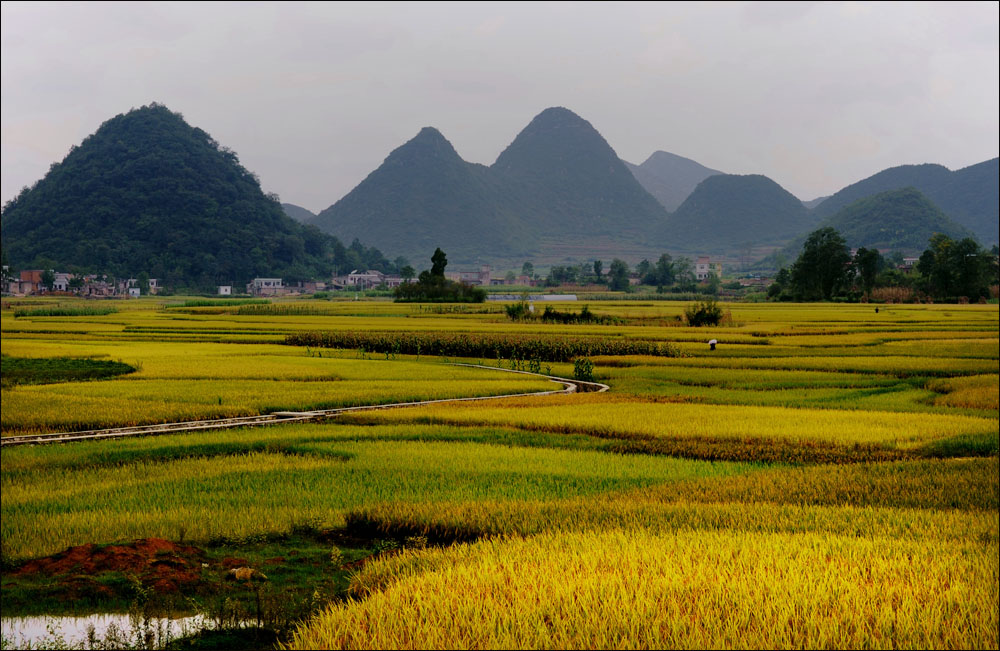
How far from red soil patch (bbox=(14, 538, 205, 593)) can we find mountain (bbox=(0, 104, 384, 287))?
103 metres

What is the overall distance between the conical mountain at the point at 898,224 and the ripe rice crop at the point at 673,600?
15192cm

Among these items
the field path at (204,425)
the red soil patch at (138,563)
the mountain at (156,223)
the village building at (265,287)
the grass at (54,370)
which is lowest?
the field path at (204,425)

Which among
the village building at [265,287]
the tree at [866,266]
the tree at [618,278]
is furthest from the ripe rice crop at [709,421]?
the tree at [618,278]

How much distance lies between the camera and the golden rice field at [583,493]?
14.3ft

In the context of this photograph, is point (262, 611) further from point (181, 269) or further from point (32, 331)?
point (181, 269)

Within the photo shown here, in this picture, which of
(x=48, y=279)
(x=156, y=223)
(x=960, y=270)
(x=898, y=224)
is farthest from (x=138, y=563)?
(x=898, y=224)

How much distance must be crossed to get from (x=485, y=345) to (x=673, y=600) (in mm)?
30298

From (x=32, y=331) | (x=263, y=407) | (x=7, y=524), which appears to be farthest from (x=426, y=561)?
(x=32, y=331)

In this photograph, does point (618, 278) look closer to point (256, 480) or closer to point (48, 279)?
point (48, 279)

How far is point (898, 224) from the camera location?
487ft

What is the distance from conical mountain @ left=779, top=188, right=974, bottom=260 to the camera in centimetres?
14400

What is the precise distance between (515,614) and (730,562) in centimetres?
192

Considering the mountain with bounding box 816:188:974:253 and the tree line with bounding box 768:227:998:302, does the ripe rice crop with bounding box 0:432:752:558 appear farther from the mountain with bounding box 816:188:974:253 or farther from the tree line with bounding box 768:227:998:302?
the mountain with bounding box 816:188:974:253

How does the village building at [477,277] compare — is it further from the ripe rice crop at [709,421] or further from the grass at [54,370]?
the ripe rice crop at [709,421]
